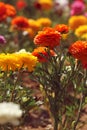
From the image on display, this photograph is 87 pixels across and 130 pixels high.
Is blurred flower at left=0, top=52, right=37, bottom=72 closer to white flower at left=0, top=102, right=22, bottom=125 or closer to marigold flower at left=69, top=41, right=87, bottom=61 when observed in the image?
marigold flower at left=69, top=41, right=87, bottom=61

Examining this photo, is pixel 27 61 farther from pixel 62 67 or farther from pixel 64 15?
pixel 64 15

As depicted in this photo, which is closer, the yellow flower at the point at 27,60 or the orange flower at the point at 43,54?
the yellow flower at the point at 27,60

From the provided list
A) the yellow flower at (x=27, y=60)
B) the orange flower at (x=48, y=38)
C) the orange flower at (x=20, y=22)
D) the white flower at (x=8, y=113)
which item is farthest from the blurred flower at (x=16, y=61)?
the orange flower at (x=20, y=22)

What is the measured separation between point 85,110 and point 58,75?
1472 mm

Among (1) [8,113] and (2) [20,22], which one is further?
(2) [20,22]

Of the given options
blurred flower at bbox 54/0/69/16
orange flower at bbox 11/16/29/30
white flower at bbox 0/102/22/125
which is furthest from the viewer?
blurred flower at bbox 54/0/69/16

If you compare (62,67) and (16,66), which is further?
(62,67)

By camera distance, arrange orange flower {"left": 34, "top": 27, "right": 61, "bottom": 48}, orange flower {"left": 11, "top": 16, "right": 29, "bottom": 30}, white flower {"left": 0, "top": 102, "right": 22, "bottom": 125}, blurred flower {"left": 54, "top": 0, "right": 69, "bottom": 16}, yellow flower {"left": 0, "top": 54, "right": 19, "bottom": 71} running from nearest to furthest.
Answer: white flower {"left": 0, "top": 102, "right": 22, "bottom": 125}
yellow flower {"left": 0, "top": 54, "right": 19, "bottom": 71}
orange flower {"left": 34, "top": 27, "right": 61, "bottom": 48}
orange flower {"left": 11, "top": 16, "right": 29, "bottom": 30}
blurred flower {"left": 54, "top": 0, "right": 69, "bottom": 16}

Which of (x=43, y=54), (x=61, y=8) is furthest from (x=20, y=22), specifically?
(x=61, y=8)

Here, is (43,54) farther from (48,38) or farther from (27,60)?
(27,60)

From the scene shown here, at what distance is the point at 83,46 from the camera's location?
9.19 feet

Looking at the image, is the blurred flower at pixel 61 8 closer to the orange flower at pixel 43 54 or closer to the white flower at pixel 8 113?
the orange flower at pixel 43 54

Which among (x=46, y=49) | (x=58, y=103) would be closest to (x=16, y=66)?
(x=46, y=49)

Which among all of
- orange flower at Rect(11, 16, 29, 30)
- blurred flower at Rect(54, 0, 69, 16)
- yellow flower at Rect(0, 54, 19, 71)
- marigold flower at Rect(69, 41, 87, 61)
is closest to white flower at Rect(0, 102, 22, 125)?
yellow flower at Rect(0, 54, 19, 71)
